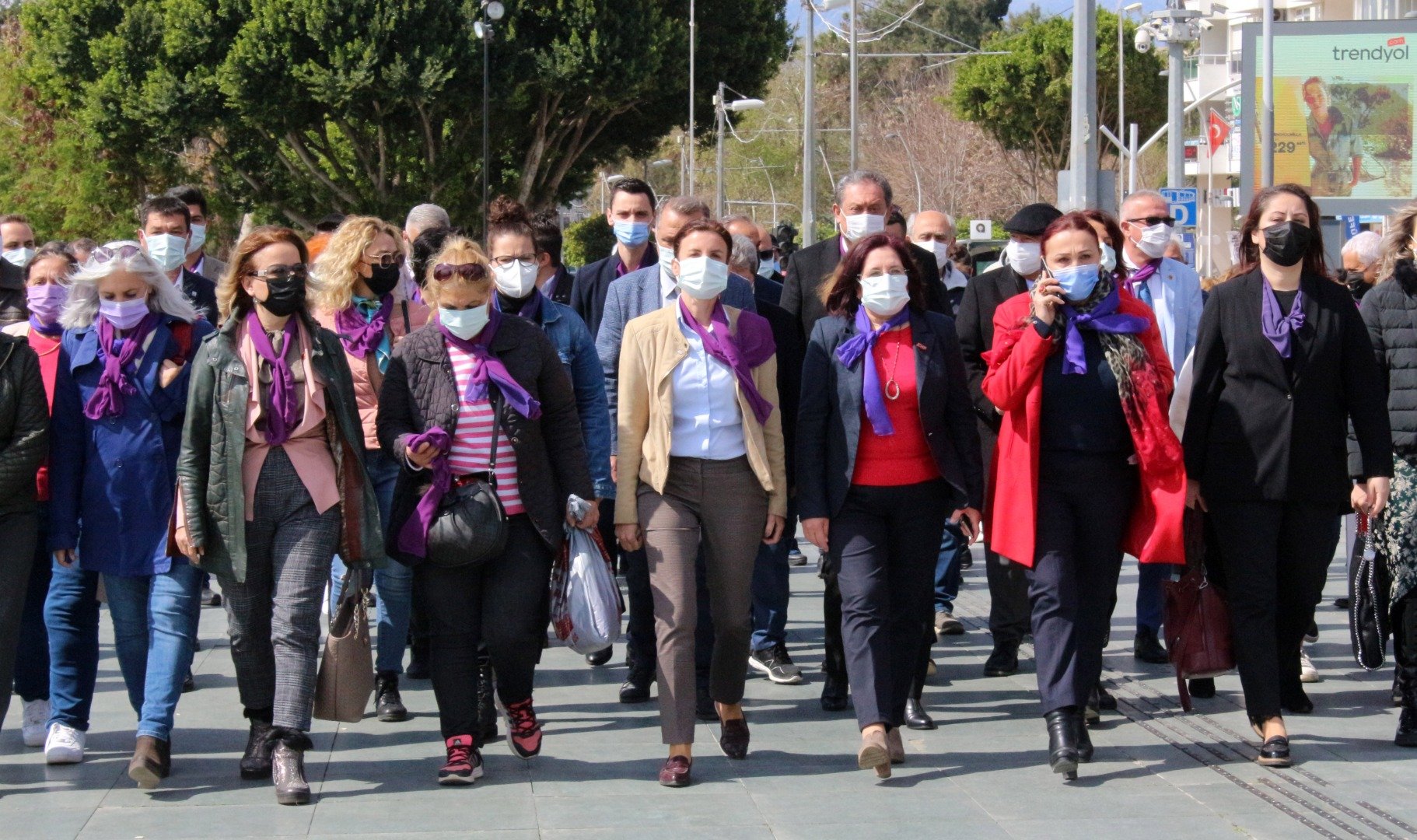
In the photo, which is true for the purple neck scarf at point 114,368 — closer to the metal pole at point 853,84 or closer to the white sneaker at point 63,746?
the white sneaker at point 63,746

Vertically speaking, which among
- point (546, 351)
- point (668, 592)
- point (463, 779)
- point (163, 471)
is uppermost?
point (546, 351)

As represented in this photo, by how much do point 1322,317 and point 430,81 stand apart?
2811 cm

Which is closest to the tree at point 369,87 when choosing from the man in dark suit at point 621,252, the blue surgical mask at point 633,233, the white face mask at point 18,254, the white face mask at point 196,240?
the white face mask at point 18,254

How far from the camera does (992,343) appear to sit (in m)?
7.30

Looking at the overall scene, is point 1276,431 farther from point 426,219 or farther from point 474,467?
point 426,219

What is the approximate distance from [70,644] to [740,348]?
267cm

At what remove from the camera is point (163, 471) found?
20.2 feet

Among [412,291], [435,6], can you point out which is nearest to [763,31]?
[435,6]

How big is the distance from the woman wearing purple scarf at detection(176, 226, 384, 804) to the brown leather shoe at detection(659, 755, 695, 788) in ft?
3.98

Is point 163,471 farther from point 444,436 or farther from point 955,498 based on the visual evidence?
point 955,498

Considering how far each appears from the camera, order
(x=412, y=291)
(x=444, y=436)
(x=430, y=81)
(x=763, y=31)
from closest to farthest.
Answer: (x=444, y=436), (x=412, y=291), (x=430, y=81), (x=763, y=31)

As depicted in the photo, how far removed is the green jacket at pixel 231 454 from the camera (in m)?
5.79

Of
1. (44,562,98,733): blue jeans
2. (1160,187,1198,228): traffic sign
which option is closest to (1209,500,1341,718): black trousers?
(44,562,98,733): blue jeans

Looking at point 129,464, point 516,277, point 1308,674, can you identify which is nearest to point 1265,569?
point 1308,674
